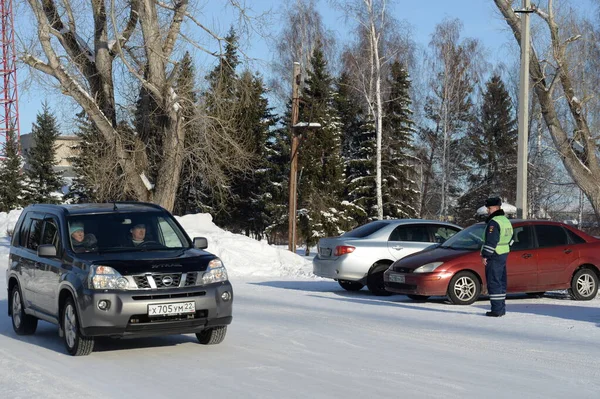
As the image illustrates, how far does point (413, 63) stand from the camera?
58.1 meters

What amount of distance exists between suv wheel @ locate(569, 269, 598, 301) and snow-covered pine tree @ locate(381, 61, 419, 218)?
129ft

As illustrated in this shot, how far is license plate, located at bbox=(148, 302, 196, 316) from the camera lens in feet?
29.2

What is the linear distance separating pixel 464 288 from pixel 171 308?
23.4ft

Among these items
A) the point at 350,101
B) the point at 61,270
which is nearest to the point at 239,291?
the point at 61,270

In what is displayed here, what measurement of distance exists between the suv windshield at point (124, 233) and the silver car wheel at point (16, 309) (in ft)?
5.75

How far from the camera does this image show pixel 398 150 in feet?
184

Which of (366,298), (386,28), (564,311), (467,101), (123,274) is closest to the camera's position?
(123,274)

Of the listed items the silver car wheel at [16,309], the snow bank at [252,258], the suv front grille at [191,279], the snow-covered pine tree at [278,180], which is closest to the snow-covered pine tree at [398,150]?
the snow-covered pine tree at [278,180]

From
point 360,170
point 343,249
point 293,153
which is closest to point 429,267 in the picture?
point 343,249

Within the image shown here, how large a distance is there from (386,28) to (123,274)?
40.3m

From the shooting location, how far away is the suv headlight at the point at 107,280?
8.91m

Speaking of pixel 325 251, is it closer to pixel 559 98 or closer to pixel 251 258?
pixel 251 258

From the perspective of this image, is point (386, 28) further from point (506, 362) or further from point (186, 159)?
point (506, 362)

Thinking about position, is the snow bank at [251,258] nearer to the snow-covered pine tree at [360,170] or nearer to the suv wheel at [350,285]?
the suv wheel at [350,285]
